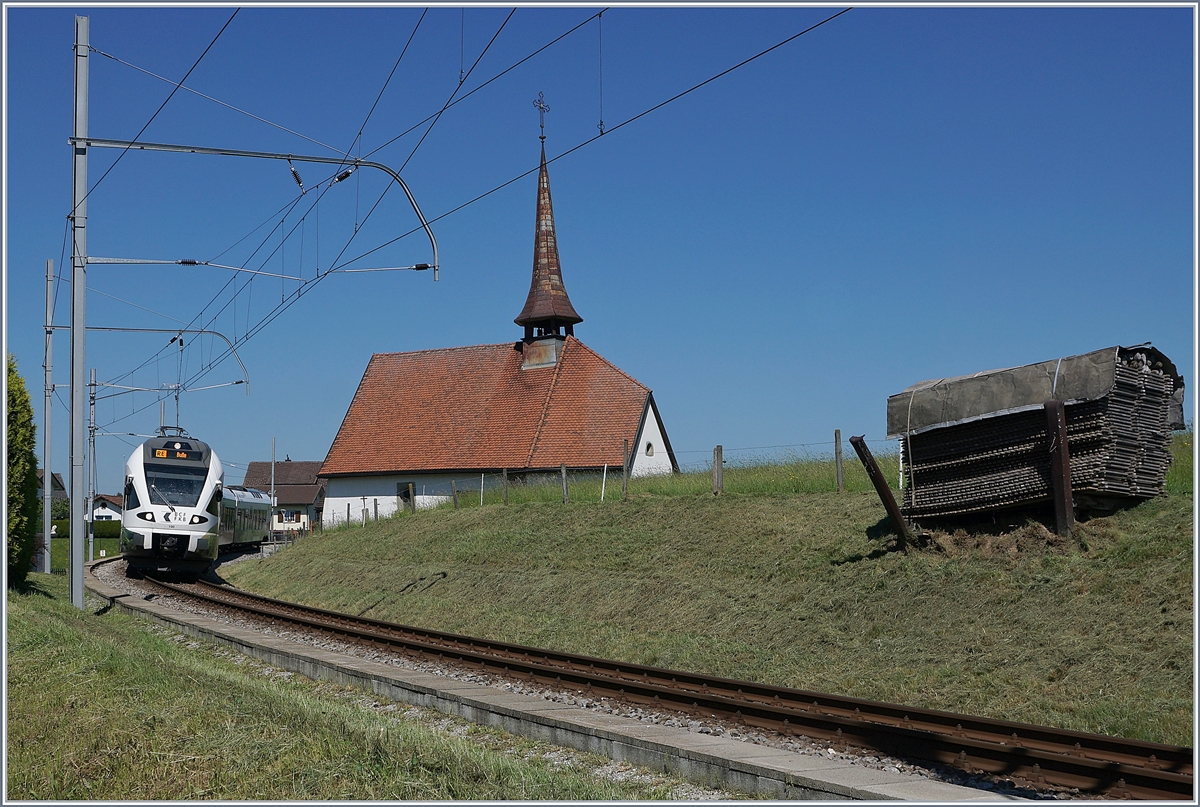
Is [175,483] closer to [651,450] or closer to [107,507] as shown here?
[651,450]

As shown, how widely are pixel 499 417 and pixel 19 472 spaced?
25.1 meters

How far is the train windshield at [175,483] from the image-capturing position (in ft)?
97.6

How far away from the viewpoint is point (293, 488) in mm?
105312

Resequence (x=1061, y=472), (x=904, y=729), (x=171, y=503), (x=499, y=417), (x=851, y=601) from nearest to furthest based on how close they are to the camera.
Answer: (x=904, y=729)
(x=1061, y=472)
(x=851, y=601)
(x=171, y=503)
(x=499, y=417)

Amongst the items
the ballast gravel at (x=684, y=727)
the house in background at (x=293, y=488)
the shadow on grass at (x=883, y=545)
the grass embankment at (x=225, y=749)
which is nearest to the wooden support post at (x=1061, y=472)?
the shadow on grass at (x=883, y=545)

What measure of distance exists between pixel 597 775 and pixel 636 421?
3448 cm

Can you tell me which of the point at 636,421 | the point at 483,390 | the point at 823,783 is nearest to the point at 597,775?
the point at 823,783

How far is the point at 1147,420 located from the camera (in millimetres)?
16500

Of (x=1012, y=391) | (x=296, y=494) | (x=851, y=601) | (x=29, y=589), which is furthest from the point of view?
(x=296, y=494)

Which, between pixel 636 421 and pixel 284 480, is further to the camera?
pixel 284 480

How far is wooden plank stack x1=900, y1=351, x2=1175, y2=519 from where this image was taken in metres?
15.8

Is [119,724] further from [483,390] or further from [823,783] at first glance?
[483,390]

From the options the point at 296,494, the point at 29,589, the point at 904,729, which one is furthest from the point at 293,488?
the point at 904,729

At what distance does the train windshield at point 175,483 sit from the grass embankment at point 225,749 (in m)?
18.4
